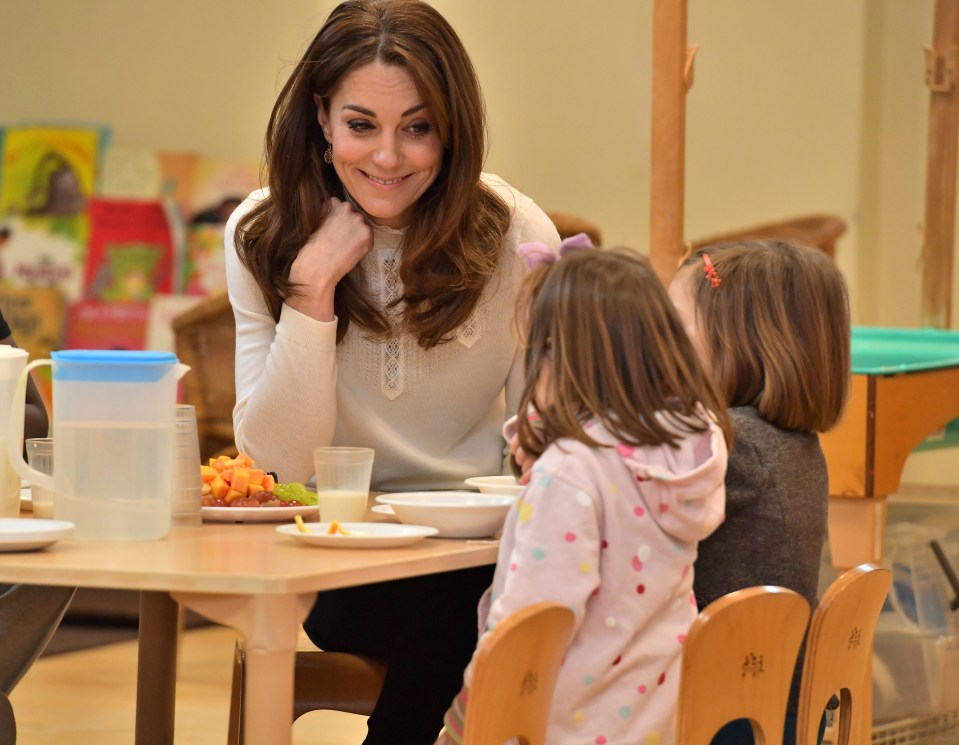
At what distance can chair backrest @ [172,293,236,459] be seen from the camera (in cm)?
534

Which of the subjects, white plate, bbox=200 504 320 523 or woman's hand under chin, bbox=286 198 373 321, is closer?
white plate, bbox=200 504 320 523

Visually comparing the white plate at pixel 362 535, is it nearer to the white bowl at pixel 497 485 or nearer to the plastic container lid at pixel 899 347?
the white bowl at pixel 497 485

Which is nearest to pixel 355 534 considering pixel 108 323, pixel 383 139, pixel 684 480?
pixel 684 480

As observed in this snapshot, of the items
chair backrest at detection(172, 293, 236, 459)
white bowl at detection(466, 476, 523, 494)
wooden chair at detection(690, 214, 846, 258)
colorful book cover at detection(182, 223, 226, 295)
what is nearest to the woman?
white bowl at detection(466, 476, 523, 494)

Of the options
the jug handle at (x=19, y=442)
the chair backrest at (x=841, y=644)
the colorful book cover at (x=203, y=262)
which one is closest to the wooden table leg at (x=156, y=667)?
the jug handle at (x=19, y=442)

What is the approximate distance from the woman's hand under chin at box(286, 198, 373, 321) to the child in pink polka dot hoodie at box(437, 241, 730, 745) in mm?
597

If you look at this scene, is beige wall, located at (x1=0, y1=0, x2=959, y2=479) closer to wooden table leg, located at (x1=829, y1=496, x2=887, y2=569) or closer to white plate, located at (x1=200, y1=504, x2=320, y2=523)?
wooden table leg, located at (x1=829, y1=496, x2=887, y2=569)

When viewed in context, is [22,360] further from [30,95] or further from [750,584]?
[30,95]

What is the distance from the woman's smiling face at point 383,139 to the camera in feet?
7.24

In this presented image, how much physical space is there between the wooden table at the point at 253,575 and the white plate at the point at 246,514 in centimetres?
19

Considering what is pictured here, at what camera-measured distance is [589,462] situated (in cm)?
158

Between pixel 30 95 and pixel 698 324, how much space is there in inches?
200

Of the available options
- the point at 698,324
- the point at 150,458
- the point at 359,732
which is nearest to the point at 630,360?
the point at 698,324

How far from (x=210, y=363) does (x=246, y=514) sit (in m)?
3.61
